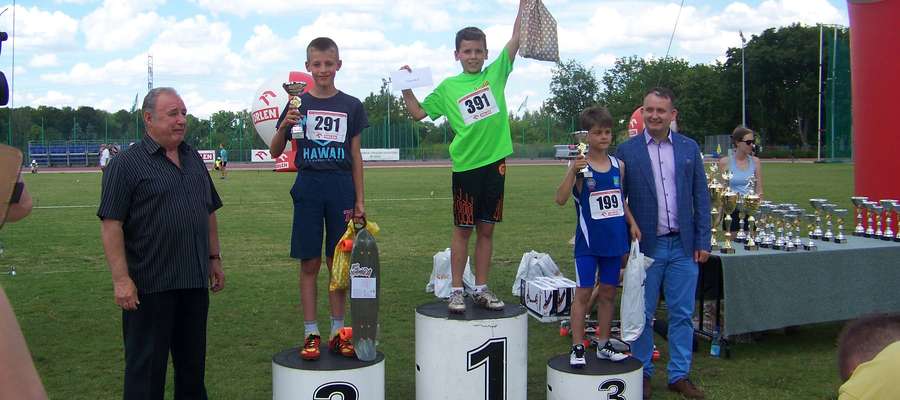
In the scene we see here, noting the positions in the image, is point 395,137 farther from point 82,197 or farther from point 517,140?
point 82,197

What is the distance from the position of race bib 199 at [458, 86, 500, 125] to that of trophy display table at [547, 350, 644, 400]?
61.1 inches

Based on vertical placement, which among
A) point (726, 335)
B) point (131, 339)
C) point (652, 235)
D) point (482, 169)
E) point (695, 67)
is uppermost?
point (695, 67)

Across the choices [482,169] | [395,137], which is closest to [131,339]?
[482,169]

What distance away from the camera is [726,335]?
18.5 feet

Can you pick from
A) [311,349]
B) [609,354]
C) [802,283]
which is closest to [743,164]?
[802,283]

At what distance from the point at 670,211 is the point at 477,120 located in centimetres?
140

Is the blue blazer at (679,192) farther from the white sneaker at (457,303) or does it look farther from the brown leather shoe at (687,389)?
the white sneaker at (457,303)

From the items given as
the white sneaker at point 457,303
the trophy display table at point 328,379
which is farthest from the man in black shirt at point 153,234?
the white sneaker at point 457,303

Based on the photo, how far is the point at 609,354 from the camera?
15.0 feet

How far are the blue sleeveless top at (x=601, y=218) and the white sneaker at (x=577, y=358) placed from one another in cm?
65

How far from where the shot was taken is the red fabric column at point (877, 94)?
295 inches

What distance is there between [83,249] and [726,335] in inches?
371

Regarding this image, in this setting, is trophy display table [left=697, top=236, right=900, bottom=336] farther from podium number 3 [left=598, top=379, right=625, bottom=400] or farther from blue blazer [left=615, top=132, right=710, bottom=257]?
podium number 3 [left=598, top=379, right=625, bottom=400]

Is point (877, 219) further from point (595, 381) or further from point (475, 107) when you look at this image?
point (475, 107)
